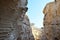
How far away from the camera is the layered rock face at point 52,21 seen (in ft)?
44.4

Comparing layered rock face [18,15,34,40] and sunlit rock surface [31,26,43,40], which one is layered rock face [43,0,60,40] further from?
sunlit rock surface [31,26,43,40]

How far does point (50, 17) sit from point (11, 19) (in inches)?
300

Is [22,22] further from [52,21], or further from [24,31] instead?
[52,21]

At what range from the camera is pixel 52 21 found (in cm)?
1405

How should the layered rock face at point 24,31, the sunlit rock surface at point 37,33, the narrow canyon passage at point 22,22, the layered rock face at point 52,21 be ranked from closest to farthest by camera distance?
the narrow canyon passage at point 22,22
the layered rock face at point 24,31
the layered rock face at point 52,21
the sunlit rock surface at point 37,33

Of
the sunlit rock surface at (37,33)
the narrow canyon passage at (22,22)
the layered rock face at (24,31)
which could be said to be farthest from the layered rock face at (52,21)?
the sunlit rock surface at (37,33)

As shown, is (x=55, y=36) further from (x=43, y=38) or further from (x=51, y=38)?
(x=43, y=38)

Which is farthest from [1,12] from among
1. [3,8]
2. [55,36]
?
[55,36]

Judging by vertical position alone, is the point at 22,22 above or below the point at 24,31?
above

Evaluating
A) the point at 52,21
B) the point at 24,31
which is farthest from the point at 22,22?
the point at 52,21

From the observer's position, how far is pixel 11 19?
7312 mm

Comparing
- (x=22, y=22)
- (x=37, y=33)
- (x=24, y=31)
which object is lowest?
(x=37, y=33)

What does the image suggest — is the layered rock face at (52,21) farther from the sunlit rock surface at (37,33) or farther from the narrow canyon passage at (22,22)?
the sunlit rock surface at (37,33)

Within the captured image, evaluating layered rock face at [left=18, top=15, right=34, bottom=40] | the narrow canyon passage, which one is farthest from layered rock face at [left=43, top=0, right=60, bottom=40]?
layered rock face at [left=18, top=15, right=34, bottom=40]
